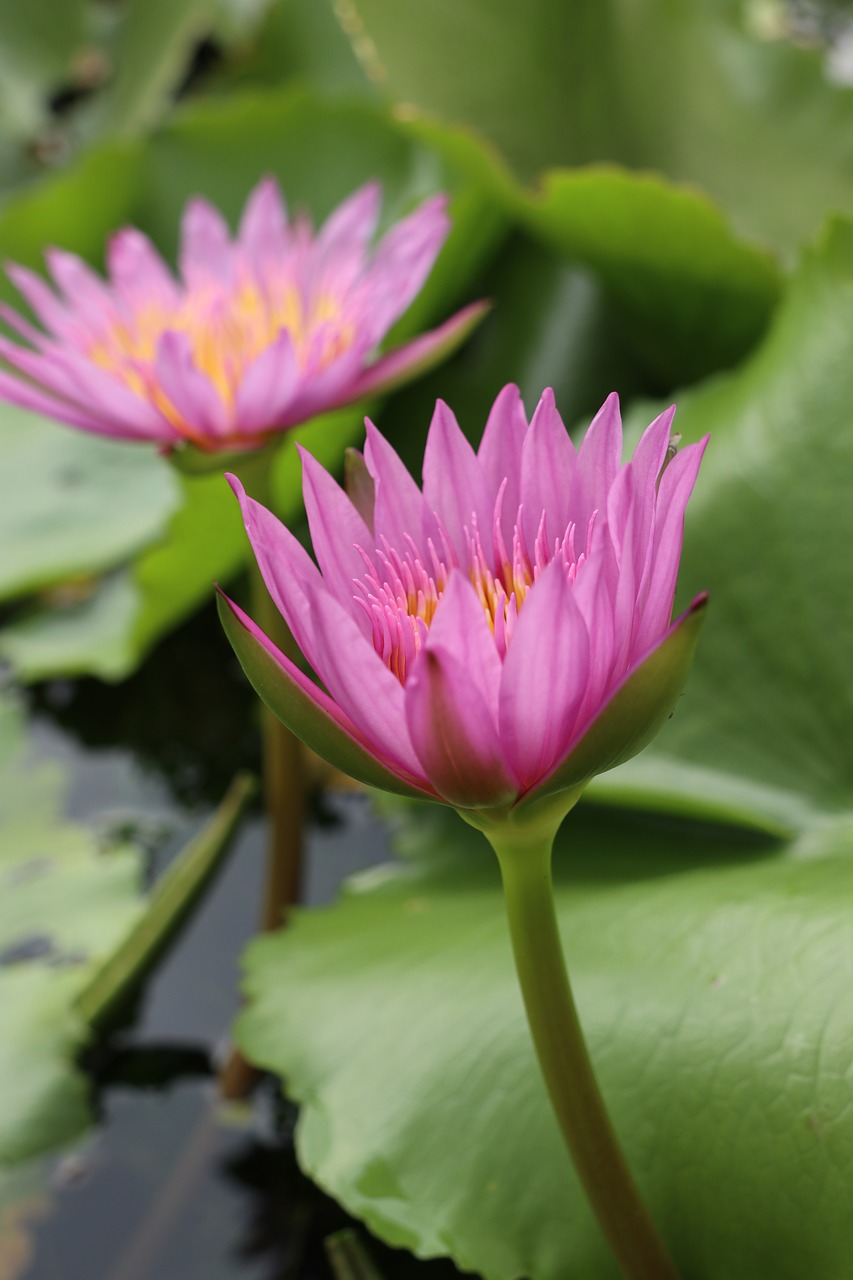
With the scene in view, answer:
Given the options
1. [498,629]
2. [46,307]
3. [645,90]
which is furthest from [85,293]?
[645,90]

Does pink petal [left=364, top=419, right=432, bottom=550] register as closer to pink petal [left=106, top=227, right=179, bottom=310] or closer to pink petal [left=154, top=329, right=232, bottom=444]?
pink petal [left=154, top=329, right=232, bottom=444]

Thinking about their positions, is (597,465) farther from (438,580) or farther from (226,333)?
(226,333)

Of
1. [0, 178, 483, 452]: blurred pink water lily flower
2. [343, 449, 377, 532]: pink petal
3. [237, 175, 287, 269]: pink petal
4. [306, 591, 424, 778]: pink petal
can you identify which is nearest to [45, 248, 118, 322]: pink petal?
[0, 178, 483, 452]: blurred pink water lily flower

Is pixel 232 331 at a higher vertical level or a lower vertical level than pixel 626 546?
higher

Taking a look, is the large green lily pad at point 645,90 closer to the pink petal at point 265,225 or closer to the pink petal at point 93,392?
the pink petal at point 265,225

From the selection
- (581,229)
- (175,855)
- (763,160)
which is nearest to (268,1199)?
(175,855)

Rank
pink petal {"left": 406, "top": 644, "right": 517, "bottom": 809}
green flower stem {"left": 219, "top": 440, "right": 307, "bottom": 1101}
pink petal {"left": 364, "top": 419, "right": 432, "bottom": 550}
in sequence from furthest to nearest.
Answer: green flower stem {"left": 219, "top": 440, "right": 307, "bottom": 1101}
pink petal {"left": 364, "top": 419, "right": 432, "bottom": 550}
pink petal {"left": 406, "top": 644, "right": 517, "bottom": 809}
